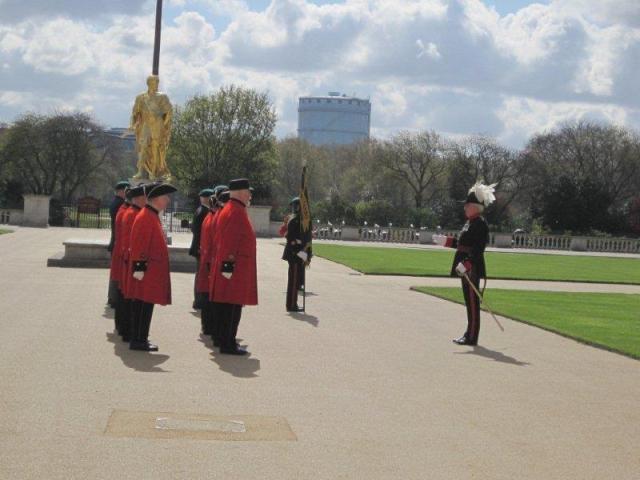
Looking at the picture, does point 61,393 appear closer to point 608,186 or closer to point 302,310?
point 302,310

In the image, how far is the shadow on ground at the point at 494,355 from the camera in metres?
11.4

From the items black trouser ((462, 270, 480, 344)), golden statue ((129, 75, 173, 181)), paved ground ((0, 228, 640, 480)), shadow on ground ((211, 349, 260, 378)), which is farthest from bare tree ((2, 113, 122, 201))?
shadow on ground ((211, 349, 260, 378))

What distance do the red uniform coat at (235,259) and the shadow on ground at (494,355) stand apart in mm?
2753

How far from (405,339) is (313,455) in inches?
249

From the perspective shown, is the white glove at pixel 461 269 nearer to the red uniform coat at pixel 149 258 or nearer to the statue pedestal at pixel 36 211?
the red uniform coat at pixel 149 258

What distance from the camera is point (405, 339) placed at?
1286 cm

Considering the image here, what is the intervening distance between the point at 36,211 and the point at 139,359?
41.8 metres

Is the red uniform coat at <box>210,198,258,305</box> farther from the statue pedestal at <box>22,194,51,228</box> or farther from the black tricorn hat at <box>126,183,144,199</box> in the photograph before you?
the statue pedestal at <box>22,194,51,228</box>

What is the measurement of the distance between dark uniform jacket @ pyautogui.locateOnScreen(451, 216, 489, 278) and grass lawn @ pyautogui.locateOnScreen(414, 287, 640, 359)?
200 cm

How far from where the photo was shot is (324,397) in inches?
340

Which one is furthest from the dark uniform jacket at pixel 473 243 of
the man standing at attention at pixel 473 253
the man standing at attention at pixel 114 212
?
the man standing at attention at pixel 114 212

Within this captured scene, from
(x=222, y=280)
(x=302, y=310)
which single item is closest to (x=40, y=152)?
(x=302, y=310)

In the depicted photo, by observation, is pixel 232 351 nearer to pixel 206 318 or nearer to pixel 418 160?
pixel 206 318

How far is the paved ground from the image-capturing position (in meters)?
6.44
